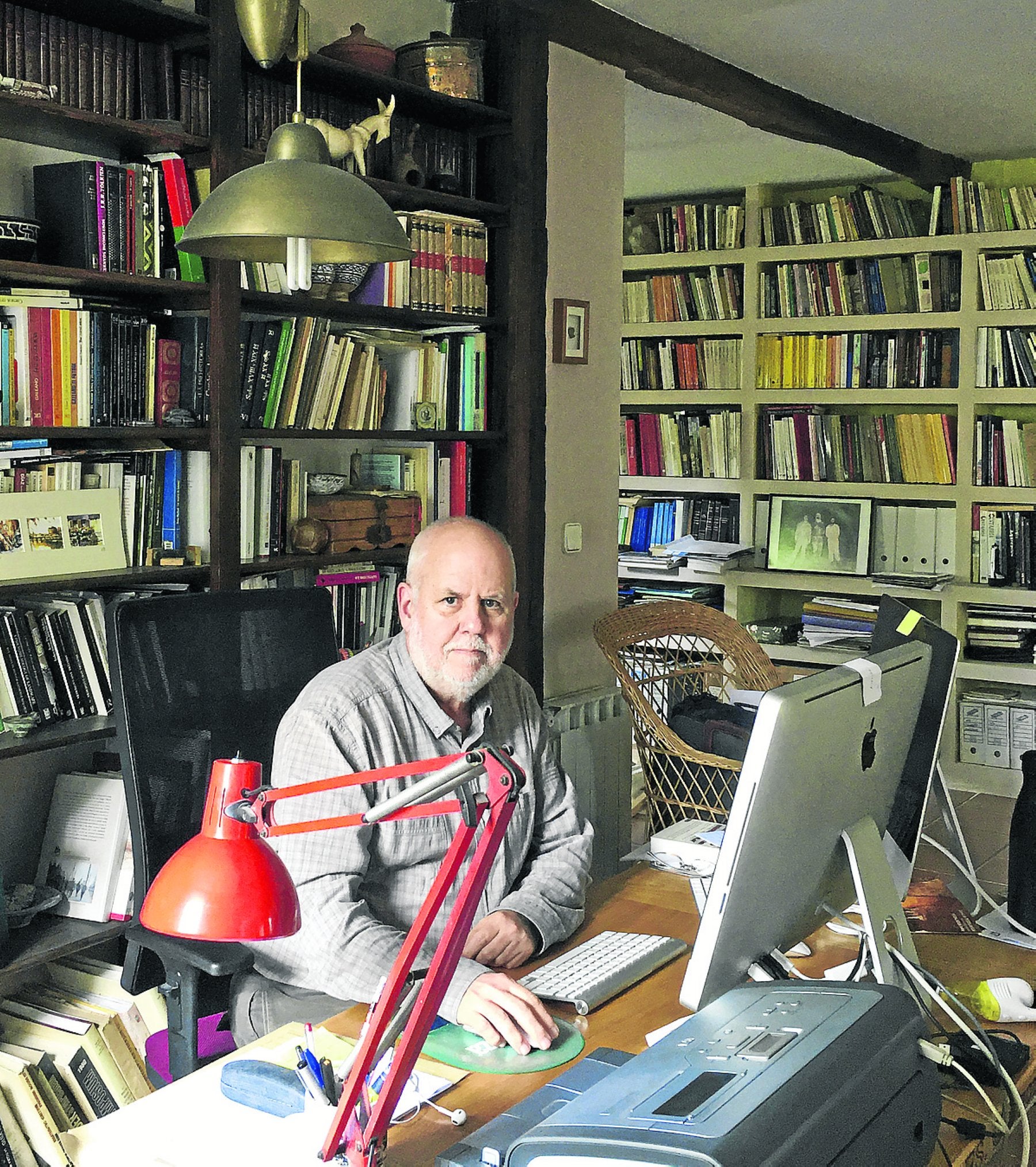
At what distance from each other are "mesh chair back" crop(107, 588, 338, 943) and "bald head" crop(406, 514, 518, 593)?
343 millimetres

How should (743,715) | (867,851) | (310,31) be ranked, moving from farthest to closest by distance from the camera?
(743,715) → (310,31) → (867,851)

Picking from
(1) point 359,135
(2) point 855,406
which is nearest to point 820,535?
(2) point 855,406

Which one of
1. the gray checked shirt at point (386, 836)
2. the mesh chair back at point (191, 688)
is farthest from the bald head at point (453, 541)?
the mesh chair back at point (191, 688)

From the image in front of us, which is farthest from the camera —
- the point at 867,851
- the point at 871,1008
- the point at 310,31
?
the point at 310,31

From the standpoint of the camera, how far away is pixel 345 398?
3.30 metres

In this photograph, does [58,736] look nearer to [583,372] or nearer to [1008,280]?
[583,372]

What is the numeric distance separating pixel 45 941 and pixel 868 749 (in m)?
1.82

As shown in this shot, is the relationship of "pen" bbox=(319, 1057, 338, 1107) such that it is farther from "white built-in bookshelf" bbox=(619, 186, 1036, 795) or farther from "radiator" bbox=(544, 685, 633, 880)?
"white built-in bookshelf" bbox=(619, 186, 1036, 795)

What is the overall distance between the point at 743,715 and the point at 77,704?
1.71 m

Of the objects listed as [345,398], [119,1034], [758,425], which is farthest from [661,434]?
[119,1034]

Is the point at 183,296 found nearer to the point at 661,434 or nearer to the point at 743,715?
the point at 743,715

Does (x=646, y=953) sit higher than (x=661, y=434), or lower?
lower

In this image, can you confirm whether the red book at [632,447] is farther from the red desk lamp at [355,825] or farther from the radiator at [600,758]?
the red desk lamp at [355,825]

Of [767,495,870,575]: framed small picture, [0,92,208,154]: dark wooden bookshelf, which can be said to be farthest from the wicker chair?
[0,92,208,154]: dark wooden bookshelf
